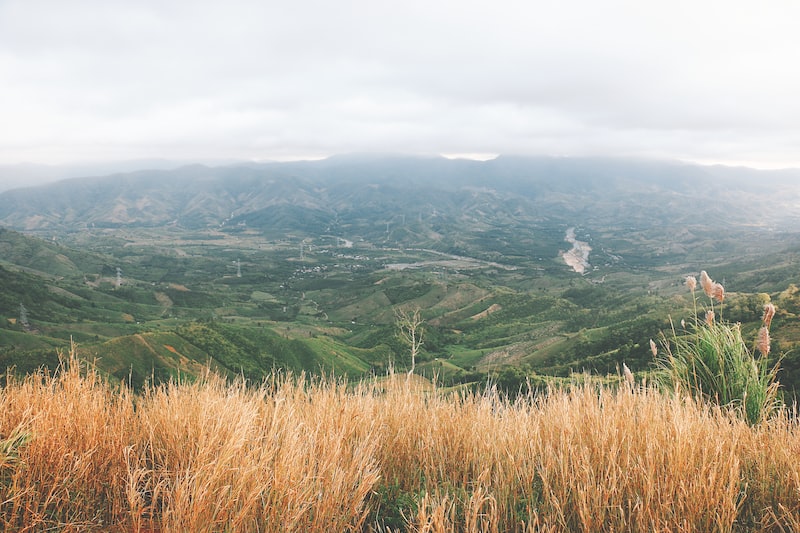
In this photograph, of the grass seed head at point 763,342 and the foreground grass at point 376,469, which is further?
the grass seed head at point 763,342

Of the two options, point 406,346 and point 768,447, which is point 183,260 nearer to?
point 406,346

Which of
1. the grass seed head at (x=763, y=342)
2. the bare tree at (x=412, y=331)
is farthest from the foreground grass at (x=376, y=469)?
the bare tree at (x=412, y=331)

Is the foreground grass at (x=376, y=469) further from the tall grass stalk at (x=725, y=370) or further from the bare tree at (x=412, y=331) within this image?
the bare tree at (x=412, y=331)

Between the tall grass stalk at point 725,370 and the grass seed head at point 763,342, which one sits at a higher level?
the grass seed head at point 763,342

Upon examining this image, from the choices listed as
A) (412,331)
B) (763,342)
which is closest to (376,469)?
(763,342)

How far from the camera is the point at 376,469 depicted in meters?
3.42

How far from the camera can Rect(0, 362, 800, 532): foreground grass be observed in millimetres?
2717

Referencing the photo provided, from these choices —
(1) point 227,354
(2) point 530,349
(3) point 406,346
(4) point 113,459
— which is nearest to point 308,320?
(3) point 406,346

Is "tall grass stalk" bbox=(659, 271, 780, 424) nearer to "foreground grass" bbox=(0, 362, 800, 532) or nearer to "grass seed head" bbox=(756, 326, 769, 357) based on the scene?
"grass seed head" bbox=(756, 326, 769, 357)

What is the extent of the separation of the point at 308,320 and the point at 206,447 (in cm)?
10817

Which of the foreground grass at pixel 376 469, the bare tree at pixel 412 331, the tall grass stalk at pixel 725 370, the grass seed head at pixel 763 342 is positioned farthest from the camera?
the bare tree at pixel 412 331

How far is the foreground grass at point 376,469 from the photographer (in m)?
2.72

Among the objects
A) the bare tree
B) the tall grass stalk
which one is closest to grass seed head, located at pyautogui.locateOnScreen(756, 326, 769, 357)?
the tall grass stalk

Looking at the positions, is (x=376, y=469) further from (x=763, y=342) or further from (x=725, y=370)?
(x=725, y=370)
